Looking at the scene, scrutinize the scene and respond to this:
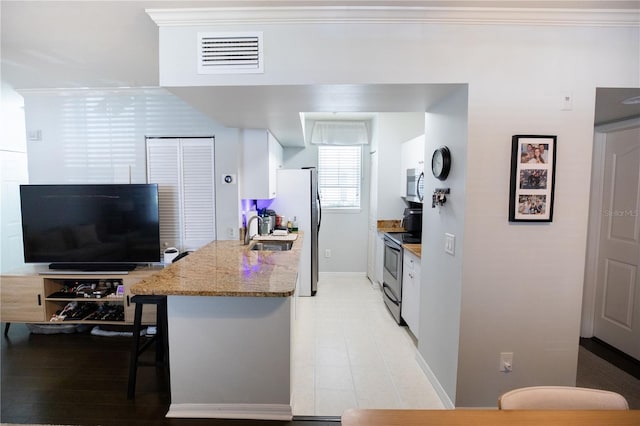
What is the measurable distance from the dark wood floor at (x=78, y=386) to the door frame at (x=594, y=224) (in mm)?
2841

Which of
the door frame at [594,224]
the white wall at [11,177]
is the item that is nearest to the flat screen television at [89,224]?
the white wall at [11,177]

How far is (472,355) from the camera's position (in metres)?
1.89

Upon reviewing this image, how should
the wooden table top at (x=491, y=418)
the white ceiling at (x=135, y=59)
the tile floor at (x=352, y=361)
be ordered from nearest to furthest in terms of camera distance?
the wooden table top at (x=491, y=418) → the white ceiling at (x=135, y=59) → the tile floor at (x=352, y=361)

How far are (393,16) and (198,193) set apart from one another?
8.46ft

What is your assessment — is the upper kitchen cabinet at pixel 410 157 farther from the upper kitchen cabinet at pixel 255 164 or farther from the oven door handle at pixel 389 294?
the upper kitchen cabinet at pixel 255 164

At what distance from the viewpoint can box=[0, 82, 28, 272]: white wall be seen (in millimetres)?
3521

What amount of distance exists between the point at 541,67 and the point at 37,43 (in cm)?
344

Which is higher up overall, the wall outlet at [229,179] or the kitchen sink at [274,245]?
the wall outlet at [229,179]

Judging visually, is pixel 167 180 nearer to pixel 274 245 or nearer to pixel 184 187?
pixel 184 187

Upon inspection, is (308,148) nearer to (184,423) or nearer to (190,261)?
(190,261)

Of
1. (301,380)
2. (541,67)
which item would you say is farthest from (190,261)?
A: (541,67)

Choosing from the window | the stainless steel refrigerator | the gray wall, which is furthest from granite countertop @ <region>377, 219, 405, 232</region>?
the gray wall

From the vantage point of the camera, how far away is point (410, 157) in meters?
3.74

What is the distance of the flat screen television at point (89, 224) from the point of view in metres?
2.95
